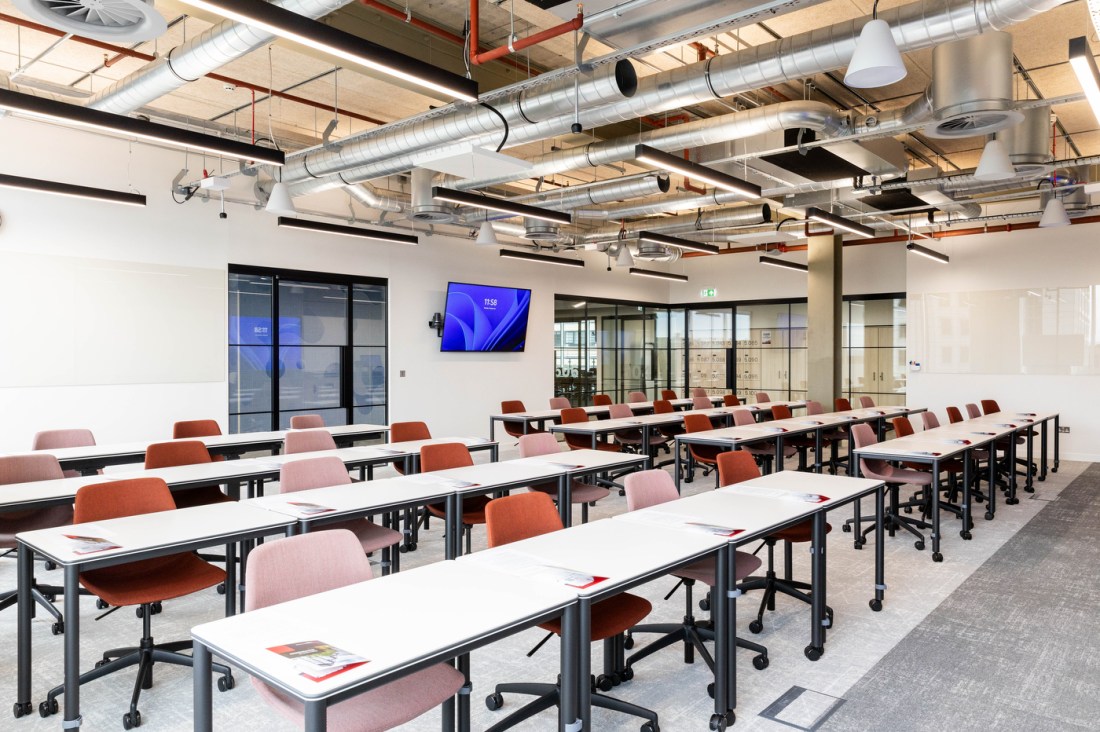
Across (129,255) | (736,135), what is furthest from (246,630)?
(129,255)

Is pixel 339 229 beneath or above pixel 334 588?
above

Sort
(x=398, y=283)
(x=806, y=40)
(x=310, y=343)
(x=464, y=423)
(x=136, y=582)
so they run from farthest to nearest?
1. (x=464, y=423)
2. (x=398, y=283)
3. (x=310, y=343)
4. (x=806, y=40)
5. (x=136, y=582)

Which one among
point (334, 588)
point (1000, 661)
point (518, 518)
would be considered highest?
point (518, 518)

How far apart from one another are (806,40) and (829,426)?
4758mm

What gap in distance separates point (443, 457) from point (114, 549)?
2480mm

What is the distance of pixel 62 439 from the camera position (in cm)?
612

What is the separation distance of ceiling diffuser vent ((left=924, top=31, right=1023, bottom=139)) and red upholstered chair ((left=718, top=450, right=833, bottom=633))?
2.88m

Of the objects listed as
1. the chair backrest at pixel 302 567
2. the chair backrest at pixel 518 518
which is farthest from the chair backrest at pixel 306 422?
the chair backrest at pixel 302 567

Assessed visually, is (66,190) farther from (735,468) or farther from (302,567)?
(735,468)

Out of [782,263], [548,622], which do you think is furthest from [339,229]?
[782,263]

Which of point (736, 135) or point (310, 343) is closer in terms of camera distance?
point (736, 135)

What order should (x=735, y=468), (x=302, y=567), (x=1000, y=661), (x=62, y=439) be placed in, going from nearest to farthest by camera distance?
(x=302, y=567)
(x=1000, y=661)
(x=735, y=468)
(x=62, y=439)

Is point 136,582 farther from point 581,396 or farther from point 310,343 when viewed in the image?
point 581,396

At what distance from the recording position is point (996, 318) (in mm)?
11234
